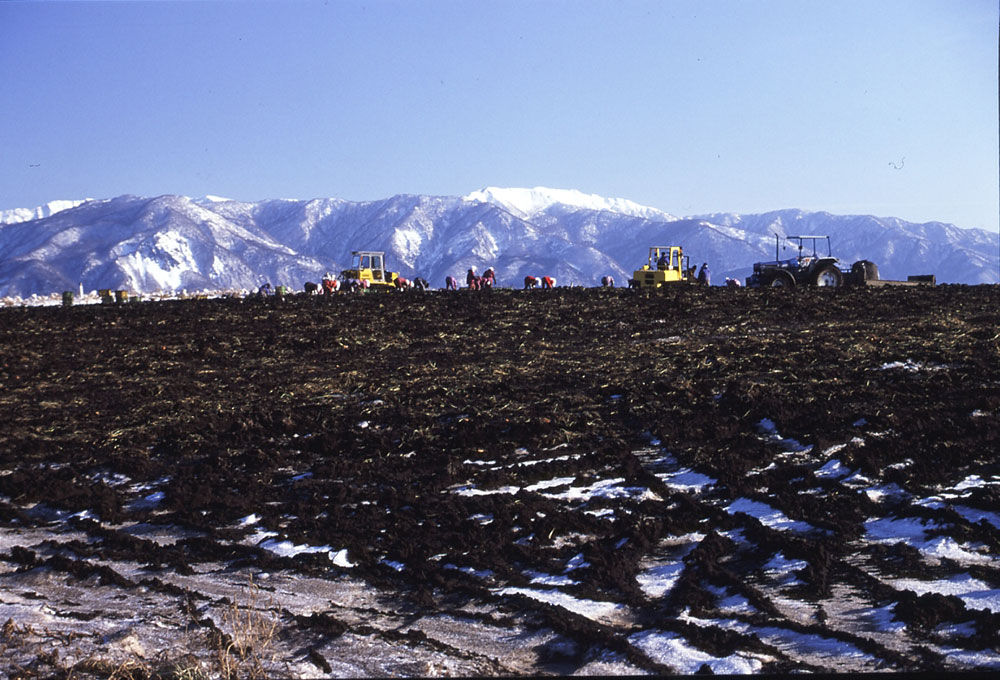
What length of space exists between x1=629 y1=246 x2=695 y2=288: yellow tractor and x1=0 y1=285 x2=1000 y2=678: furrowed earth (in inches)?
1016

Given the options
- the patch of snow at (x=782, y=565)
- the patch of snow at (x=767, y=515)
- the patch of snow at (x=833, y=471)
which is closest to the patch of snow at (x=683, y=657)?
the patch of snow at (x=782, y=565)

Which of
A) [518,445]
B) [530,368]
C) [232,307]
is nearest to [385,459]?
[518,445]

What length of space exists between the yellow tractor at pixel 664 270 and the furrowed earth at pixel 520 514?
25.8m

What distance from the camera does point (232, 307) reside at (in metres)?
24.4

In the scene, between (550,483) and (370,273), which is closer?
(550,483)

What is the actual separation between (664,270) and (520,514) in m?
35.0

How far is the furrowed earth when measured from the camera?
520cm

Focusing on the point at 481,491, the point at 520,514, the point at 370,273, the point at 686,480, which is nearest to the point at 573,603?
the point at 520,514

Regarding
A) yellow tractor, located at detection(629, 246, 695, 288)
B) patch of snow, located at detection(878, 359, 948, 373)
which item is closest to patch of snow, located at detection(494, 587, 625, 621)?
patch of snow, located at detection(878, 359, 948, 373)

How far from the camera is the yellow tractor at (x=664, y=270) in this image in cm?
4066

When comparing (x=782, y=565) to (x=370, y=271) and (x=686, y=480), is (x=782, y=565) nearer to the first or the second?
(x=686, y=480)

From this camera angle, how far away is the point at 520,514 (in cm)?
733

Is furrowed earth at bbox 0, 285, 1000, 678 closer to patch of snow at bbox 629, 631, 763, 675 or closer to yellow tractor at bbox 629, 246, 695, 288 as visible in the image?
patch of snow at bbox 629, 631, 763, 675

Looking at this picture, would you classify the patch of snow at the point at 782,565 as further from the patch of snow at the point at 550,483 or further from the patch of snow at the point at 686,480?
the patch of snow at the point at 550,483
